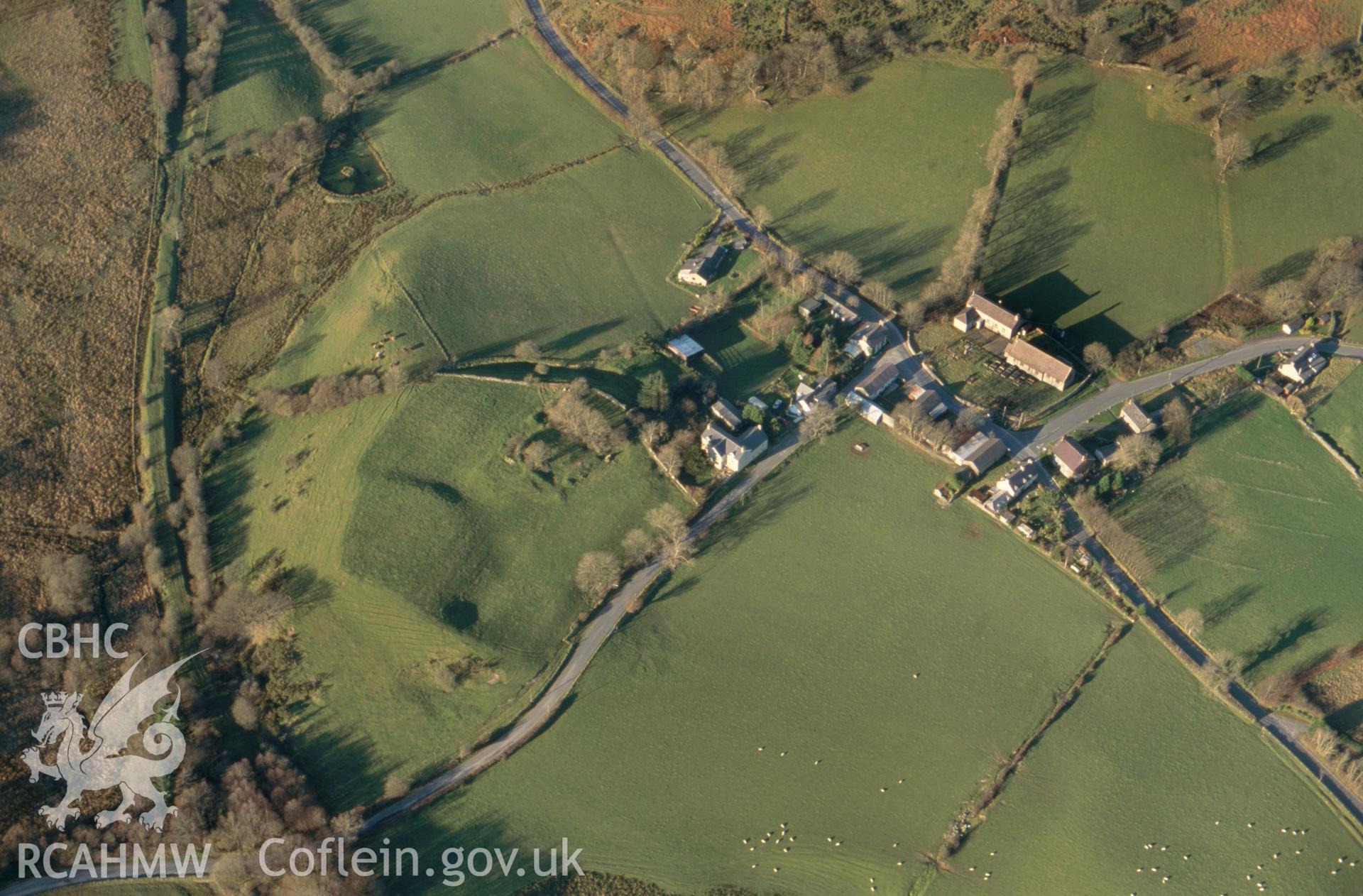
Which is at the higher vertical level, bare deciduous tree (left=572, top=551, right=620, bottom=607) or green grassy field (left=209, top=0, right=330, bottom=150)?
green grassy field (left=209, top=0, right=330, bottom=150)

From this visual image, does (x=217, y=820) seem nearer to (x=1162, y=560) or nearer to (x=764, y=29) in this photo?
(x=1162, y=560)

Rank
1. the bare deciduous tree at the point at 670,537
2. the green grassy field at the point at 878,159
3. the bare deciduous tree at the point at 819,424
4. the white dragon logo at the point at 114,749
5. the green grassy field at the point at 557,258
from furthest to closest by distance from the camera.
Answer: the green grassy field at the point at 878,159
the green grassy field at the point at 557,258
the bare deciduous tree at the point at 819,424
the bare deciduous tree at the point at 670,537
the white dragon logo at the point at 114,749

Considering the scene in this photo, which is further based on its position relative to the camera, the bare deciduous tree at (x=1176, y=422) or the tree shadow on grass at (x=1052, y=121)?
the tree shadow on grass at (x=1052, y=121)

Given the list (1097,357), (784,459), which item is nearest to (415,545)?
(784,459)

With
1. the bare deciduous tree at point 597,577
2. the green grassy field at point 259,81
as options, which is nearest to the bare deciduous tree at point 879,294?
the bare deciduous tree at point 597,577

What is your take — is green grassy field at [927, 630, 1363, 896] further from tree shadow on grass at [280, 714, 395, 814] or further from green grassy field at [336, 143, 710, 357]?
green grassy field at [336, 143, 710, 357]

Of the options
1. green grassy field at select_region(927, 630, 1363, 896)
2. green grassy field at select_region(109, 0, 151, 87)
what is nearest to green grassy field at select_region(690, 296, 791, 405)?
green grassy field at select_region(927, 630, 1363, 896)

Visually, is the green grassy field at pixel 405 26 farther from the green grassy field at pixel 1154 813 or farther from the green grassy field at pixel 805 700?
the green grassy field at pixel 1154 813
